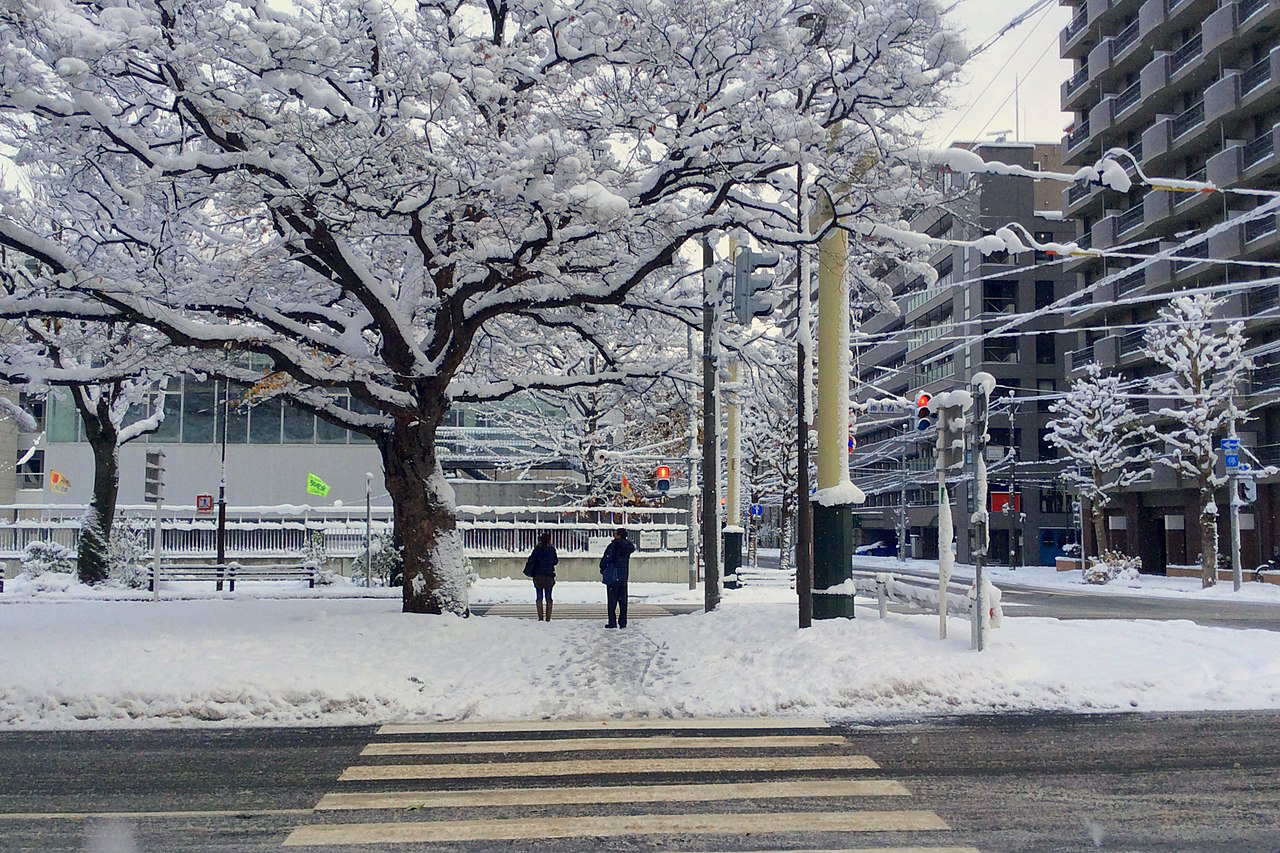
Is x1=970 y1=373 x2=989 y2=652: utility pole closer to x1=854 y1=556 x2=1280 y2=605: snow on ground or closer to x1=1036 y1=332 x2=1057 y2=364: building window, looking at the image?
x1=854 y1=556 x2=1280 y2=605: snow on ground

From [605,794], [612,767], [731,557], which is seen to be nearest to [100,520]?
[731,557]

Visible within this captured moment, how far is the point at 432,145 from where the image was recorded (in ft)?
42.5

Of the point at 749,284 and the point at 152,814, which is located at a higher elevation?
the point at 749,284

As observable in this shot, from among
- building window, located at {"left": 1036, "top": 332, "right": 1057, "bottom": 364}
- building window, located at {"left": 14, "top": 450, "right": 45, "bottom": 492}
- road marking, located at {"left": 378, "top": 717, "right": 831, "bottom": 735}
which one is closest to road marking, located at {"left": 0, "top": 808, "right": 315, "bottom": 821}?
road marking, located at {"left": 378, "top": 717, "right": 831, "bottom": 735}

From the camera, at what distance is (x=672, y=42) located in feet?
40.7

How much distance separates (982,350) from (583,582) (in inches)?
1780

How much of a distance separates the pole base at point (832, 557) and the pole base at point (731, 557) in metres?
12.6

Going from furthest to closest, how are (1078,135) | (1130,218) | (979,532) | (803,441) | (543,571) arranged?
(1078,135), (1130,218), (543,571), (803,441), (979,532)

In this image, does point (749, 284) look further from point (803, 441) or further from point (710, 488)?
point (710, 488)

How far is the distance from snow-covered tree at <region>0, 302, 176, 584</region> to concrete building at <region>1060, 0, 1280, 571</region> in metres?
30.5

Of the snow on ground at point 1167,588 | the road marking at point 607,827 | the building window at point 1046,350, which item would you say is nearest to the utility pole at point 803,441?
the road marking at point 607,827

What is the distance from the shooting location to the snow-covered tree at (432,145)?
12.2 meters

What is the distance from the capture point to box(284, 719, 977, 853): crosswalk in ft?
20.8

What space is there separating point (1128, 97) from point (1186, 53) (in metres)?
5.15
